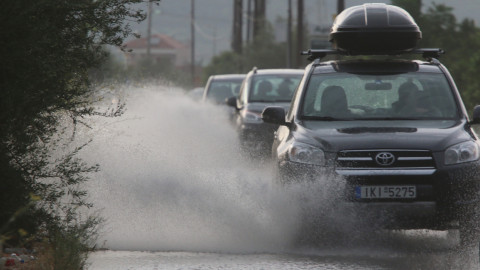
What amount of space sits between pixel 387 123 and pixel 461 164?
107 cm

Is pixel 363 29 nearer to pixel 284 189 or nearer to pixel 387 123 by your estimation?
pixel 387 123

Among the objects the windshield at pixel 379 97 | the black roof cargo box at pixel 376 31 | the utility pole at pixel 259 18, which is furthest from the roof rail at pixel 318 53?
the utility pole at pixel 259 18

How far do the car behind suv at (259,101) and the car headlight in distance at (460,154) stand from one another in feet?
30.3

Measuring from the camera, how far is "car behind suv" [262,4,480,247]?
931cm

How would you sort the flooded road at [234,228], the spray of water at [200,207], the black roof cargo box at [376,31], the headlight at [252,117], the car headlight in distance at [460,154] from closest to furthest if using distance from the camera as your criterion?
1. the flooded road at [234,228]
2. the spray of water at [200,207]
3. the car headlight in distance at [460,154]
4. the black roof cargo box at [376,31]
5. the headlight at [252,117]

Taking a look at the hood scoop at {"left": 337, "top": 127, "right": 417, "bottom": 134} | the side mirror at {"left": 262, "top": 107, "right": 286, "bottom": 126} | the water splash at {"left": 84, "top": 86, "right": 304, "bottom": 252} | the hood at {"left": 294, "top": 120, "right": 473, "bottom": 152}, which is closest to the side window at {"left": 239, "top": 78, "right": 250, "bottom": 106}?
the water splash at {"left": 84, "top": 86, "right": 304, "bottom": 252}

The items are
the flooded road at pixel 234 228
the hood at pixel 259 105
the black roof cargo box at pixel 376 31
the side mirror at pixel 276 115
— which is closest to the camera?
the flooded road at pixel 234 228

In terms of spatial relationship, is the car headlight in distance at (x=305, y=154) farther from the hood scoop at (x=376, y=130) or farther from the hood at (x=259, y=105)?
the hood at (x=259, y=105)

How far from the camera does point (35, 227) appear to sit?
8.51 m

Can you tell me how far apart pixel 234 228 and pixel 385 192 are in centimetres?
150

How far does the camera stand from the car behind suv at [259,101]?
63.6 feet

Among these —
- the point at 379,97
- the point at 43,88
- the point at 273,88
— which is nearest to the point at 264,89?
the point at 273,88

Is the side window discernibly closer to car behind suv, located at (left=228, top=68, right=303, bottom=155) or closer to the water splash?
car behind suv, located at (left=228, top=68, right=303, bottom=155)

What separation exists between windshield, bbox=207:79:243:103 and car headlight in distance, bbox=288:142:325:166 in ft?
53.8
